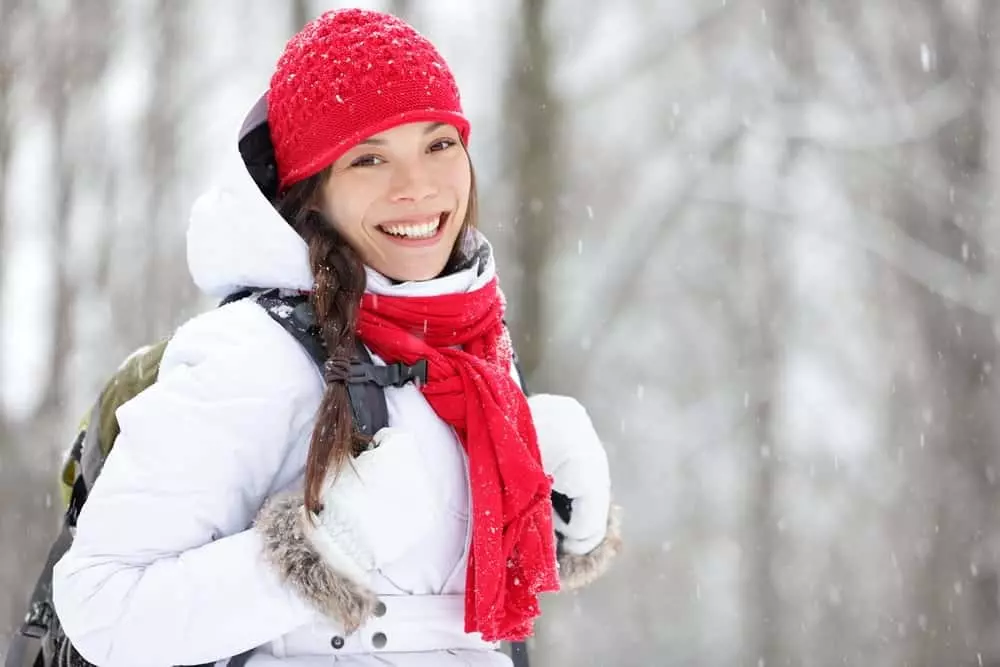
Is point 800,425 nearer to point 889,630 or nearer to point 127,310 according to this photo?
point 889,630

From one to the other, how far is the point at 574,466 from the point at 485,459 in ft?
1.43

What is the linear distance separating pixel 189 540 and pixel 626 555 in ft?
29.0

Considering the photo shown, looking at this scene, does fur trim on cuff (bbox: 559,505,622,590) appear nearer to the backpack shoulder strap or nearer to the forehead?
the backpack shoulder strap

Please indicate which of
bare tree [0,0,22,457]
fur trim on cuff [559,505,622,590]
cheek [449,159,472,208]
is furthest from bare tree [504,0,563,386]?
cheek [449,159,472,208]

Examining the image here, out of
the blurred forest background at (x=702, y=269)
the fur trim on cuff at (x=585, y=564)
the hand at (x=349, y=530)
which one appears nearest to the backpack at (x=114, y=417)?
the hand at (x=349, y=530)

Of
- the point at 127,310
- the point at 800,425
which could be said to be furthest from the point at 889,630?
the point at 127,310

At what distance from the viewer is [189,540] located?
63.9 inches

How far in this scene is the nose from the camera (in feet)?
6.15

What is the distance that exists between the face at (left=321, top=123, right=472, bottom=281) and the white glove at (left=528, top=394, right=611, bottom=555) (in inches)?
17.3

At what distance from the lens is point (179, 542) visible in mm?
1616

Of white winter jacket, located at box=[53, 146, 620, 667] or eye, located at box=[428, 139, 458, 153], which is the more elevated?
eye, located at box=[428, 139, 458, 153]

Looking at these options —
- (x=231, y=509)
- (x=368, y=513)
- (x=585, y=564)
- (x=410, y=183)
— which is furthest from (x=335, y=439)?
(x=585, y=564)

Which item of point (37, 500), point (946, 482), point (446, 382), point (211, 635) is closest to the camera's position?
point (211, 635)

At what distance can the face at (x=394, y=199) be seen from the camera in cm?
188
